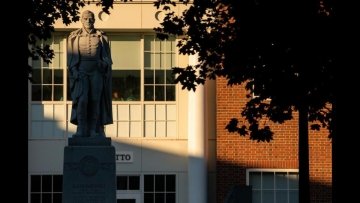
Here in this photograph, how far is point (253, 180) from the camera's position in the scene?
3544 centimetres

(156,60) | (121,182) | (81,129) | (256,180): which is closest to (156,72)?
(156,60)

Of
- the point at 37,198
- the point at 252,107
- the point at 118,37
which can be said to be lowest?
the point at 37,198

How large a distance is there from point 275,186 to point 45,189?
670 centimetres

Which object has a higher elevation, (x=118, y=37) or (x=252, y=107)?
(x=118, y=37)

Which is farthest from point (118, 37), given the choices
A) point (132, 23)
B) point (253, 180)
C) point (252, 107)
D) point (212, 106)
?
point (252, 107)

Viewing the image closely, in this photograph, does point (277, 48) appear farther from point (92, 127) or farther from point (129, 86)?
point (129, 86)

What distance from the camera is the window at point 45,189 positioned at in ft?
114

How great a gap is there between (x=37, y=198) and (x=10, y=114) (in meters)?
21.6

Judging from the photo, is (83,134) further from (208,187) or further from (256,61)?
(208,187)

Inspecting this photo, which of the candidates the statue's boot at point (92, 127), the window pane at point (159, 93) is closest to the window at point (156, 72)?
the window pane at point (159, 93)

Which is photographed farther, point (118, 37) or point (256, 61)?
point (118, 37)

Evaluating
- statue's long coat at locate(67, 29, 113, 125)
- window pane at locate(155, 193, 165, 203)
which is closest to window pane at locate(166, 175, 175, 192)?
window pane at locate(155, 193, 165, 203)

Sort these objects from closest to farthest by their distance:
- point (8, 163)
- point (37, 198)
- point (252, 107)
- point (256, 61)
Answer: point (8, 163)
point (256, 61)
point (252, 107)
point (37, 198)

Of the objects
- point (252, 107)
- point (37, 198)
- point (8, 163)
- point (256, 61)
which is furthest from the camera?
point (37, 198)
